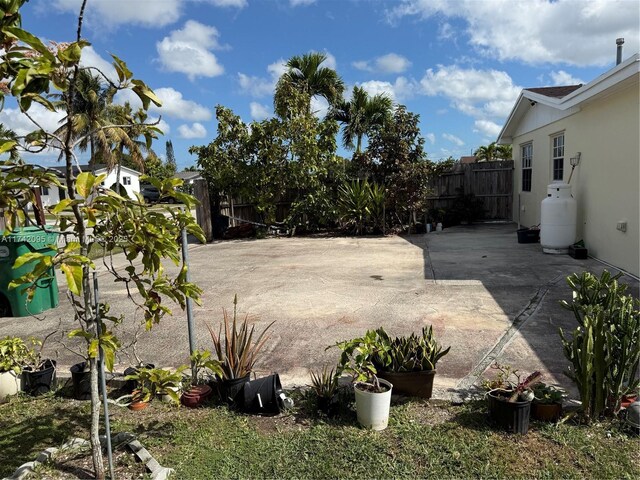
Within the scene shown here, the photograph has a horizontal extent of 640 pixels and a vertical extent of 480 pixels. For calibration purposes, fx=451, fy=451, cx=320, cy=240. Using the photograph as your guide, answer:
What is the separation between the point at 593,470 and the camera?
7.93 ft

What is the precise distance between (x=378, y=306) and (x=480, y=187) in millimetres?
11242

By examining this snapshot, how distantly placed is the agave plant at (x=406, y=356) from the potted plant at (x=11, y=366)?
110 inches

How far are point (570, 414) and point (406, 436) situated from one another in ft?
3.51

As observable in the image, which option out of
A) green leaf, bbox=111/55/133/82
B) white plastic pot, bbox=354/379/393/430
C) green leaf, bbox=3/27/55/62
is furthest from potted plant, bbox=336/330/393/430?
green leaf, bbox=3/27/55/62

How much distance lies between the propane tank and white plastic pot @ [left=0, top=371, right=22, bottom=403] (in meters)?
8.72

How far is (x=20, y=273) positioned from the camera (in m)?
5.46

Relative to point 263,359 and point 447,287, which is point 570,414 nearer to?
point 263,359

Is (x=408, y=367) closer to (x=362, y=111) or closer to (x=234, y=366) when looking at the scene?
(x=234, y=366)

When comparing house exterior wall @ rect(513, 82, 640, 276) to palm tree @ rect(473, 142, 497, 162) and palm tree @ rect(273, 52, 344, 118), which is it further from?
palm tree @ rect(473, 142, 497, 162)

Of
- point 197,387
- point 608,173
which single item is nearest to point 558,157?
point 608,173

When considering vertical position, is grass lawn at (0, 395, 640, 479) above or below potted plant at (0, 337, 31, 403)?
below

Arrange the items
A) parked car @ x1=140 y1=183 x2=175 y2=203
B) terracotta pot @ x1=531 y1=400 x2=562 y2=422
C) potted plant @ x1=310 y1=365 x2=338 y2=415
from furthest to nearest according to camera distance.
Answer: potted plant @ x1=310 y1=365 x2=338 y2=415 → terracotta pot @ x1=531 y1=400 x2=562 y2=422 → parked car @ x1=140 y1=183 x2=175 y2=203

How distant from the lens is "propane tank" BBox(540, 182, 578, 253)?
8633 mm

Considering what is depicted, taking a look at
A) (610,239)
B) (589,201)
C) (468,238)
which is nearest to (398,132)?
(468,238)
